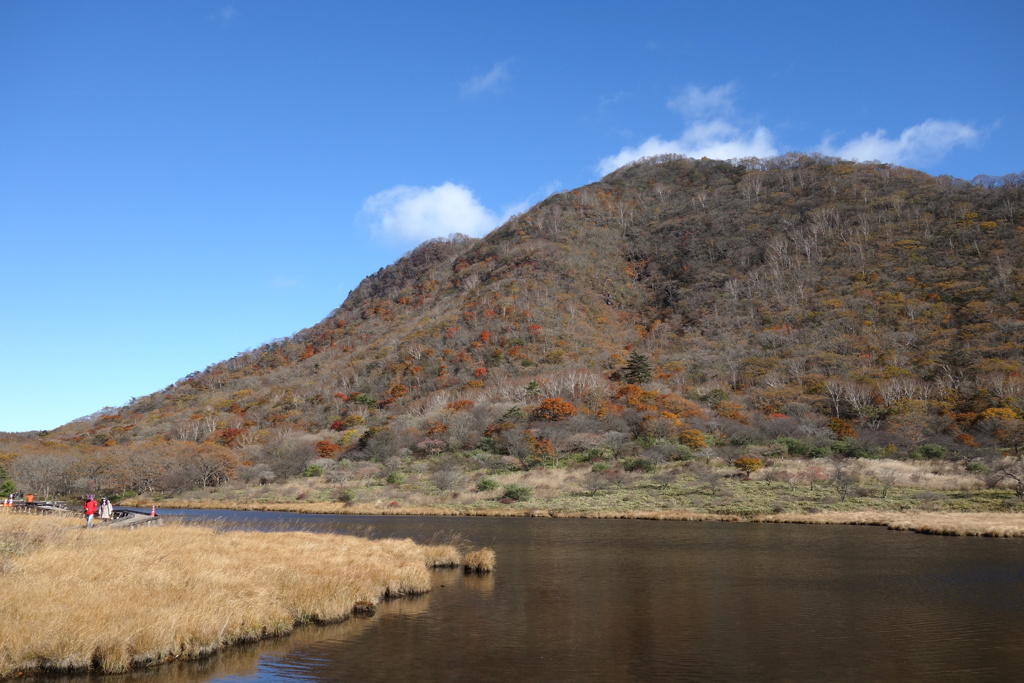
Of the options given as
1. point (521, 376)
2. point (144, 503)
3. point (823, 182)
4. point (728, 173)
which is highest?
point (728, 173)

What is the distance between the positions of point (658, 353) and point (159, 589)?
105 metres

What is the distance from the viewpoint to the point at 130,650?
13.8m

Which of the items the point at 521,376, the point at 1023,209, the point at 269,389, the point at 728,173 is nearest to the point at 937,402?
the point at 521,376

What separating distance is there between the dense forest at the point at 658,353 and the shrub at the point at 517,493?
33.3 feet

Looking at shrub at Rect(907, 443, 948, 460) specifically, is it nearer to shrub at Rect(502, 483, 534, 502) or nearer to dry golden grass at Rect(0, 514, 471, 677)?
shrub at Rect(502, 483, 534, 502)

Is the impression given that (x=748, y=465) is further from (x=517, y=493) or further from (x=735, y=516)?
(x=517, y=493)

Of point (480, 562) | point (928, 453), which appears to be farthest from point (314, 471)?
point (928, 453)

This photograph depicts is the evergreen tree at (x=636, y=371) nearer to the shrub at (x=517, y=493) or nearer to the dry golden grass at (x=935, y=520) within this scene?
the shrub at (x=517, y=493)

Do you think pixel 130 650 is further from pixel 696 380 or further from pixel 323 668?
pixel 696 380

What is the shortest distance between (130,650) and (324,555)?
11548mm

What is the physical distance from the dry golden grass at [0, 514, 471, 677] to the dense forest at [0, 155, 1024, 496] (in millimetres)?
49229

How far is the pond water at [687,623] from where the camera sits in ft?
48.0

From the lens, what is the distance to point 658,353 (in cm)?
11575

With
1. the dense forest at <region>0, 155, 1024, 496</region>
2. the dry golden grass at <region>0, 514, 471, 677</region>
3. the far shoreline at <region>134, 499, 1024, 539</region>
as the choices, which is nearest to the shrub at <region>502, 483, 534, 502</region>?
the far shoreline at <region>134, 499, 1024, 539</region>
